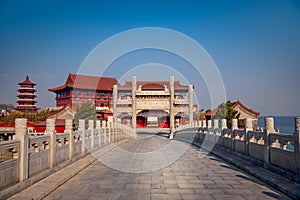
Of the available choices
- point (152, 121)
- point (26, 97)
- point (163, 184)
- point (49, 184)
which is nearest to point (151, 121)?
point (152, 121)

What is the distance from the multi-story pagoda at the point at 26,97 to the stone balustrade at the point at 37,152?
162 feet

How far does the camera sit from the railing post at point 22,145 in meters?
5.10

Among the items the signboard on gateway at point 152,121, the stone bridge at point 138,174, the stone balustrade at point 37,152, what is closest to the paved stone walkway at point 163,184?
the stone bridge at point 138,174

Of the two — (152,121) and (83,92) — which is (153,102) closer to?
(152,121)

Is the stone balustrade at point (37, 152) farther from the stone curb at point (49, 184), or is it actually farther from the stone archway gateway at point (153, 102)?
the stone archway gateway at point (153, 102)

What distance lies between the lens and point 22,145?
5145 mm

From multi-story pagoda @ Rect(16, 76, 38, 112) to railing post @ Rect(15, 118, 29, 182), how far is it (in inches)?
2120

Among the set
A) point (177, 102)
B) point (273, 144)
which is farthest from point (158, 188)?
point (177, 102)

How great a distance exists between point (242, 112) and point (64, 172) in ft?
121

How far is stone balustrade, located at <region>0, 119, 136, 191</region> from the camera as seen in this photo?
468cm

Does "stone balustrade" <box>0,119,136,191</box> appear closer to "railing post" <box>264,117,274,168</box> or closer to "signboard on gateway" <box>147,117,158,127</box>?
"railing post" <box>264,117,274,168</box>


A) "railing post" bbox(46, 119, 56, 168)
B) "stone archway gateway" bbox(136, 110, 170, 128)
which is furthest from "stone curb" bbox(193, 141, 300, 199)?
"stone archway gateway" bbox(136, 110, 170, 128)

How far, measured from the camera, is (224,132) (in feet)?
39.0

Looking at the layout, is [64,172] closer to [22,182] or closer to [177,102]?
[22,182]
